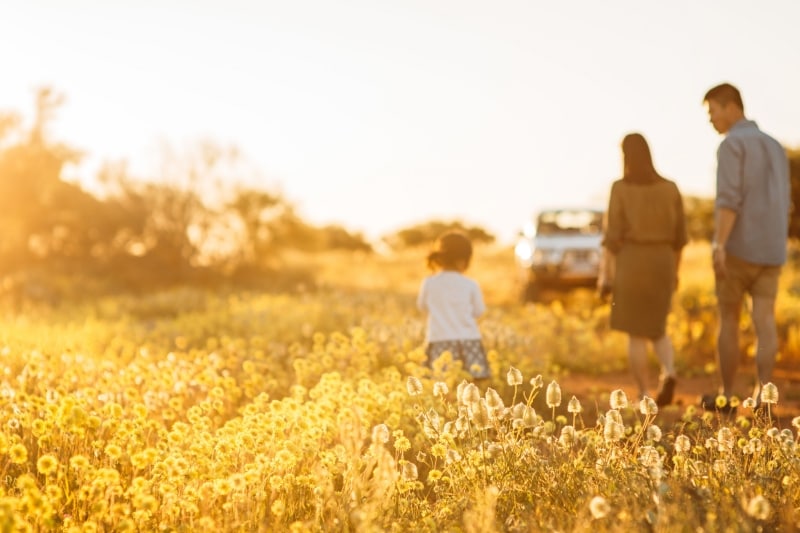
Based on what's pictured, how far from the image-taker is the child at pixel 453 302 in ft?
21.6

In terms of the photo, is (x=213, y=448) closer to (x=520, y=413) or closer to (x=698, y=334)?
(x=520, y=413)

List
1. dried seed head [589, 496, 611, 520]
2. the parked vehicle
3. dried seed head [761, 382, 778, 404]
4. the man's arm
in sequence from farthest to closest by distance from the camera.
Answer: the parked vehicle < the man's arm < dried seed head [761, 382, 778, 404] < dried seed head [589, 496, 611, 520]

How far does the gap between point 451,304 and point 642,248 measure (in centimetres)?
144

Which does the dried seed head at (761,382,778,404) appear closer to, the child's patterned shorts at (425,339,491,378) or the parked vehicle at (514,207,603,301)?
the child's patterned shorts at (425,339,491,378)

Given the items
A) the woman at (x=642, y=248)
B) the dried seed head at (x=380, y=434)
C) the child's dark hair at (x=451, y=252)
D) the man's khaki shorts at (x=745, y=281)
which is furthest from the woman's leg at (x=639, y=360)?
the dried seed head at (x=380, y=434)

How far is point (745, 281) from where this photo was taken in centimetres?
635

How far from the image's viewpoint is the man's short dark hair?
6336mm

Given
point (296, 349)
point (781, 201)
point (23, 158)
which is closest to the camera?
point (781, 201)

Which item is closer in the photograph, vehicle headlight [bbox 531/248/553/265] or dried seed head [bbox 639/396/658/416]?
dried seed head [bbox 639/396/658/416]

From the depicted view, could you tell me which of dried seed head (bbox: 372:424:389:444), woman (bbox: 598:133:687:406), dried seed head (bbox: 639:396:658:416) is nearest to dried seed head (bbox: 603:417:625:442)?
dried seed head (bbox: 639:396:658:416)

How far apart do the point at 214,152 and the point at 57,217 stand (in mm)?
4989

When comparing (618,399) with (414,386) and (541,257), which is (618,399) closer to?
(414,386)

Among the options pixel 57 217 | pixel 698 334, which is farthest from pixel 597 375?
pixel 57 217

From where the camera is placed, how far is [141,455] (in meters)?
3.06
